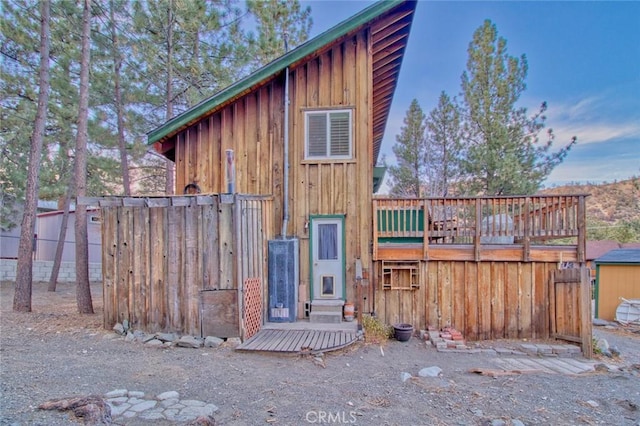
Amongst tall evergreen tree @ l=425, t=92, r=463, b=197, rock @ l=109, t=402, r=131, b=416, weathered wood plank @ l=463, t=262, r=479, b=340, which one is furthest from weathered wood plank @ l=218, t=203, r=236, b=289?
tall evergreen tree @ l=425, t=92, r=463, b=197

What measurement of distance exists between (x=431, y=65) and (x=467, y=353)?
55.0ft

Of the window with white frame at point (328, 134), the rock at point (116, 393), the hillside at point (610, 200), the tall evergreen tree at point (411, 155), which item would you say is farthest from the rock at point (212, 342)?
the hillside at point (610, 200)

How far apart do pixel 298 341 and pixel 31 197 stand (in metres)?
7.56

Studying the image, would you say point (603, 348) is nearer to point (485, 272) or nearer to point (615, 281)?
point (485, 272)

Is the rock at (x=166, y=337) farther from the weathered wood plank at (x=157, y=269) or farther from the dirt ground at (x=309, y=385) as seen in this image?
the dirt ground at (x=309, y=385)

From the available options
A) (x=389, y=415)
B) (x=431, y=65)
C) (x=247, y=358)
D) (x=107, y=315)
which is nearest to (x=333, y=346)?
(x=247, y=358)

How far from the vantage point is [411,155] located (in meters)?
19.6

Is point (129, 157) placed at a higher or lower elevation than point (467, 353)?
higher

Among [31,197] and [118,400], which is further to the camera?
[31,197]

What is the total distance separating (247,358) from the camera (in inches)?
209

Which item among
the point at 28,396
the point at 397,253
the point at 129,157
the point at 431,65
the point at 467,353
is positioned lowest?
the point at 467,353

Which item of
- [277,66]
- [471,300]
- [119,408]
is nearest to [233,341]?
[119,408]

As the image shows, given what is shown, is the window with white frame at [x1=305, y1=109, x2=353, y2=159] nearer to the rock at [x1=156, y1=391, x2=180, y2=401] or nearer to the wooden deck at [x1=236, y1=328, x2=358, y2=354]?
the wooden deck at [x1=236, y1=328, x2=358, y2=354]

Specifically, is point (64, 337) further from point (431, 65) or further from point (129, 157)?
point (431, 65)
